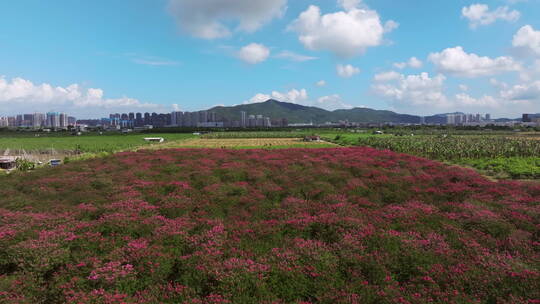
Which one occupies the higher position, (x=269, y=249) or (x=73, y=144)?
(x=73, y=144)

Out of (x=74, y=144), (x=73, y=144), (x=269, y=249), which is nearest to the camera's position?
(x=269, y=249)

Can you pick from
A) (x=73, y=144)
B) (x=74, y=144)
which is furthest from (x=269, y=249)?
(x=73, y=144)

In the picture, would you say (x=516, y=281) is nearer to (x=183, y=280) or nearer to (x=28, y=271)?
(x=183, y=280)

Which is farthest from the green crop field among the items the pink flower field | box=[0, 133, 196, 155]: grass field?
the pink flower field

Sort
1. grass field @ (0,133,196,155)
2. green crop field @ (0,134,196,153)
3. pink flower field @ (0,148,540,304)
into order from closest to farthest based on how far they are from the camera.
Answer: pink flower field @ (0,148,540,304) → green crop field @ (0,134,196,153) → grass field @ (0,133,196,155)

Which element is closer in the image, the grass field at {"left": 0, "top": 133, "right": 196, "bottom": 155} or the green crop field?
the green crop field

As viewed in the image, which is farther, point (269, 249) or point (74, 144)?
point (74, 144)

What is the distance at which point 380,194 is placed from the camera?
11.5 m

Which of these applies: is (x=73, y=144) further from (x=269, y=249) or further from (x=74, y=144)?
(x=269, y=249)

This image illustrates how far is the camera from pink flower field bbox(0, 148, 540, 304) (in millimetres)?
5148

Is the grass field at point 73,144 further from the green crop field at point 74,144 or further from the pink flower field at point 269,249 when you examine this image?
the pink flower field at point 269,249

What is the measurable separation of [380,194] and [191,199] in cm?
771

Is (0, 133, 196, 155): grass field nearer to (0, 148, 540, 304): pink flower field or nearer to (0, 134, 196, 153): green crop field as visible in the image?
(0, 134, 196, 153): green crop field

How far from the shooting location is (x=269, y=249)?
21.6 feet
